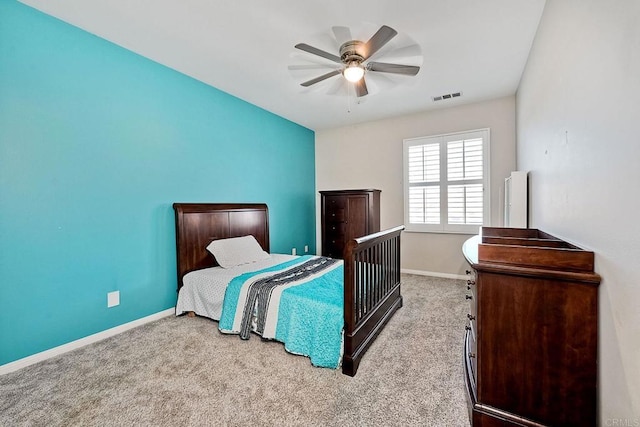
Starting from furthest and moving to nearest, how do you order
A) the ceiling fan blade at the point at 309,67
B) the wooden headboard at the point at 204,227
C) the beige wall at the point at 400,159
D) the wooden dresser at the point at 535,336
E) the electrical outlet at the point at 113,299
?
the beige wall at the point at 400,159, the wooden headboard at the point at 204,227, the electrical outlet at the point at 113,299, the ceiling fan blade at the point at 309,67, the wooden dresser at the point at 535,336

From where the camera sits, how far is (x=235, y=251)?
130 inches

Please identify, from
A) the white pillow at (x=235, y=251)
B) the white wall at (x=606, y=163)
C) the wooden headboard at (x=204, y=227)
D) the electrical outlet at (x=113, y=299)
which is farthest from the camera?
the white pillow at (x=235, y=251)

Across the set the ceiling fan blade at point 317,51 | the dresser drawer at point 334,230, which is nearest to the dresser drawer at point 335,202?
the dresser drawer at point 334,230

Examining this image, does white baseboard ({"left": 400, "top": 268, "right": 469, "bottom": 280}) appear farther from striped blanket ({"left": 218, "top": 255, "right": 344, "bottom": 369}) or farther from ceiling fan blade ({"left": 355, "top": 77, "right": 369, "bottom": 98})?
ceiling fan blade ({"left": 355, "top": 77, "right": 369, "bottom": 98})

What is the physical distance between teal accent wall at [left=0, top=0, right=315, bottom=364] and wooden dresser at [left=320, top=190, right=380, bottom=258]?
2.00 m

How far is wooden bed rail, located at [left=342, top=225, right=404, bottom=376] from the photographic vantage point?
198cm

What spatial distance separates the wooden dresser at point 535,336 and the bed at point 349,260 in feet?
2.67

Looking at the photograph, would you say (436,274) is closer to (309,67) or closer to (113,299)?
Answer: (309,67)

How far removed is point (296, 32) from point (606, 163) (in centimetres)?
228

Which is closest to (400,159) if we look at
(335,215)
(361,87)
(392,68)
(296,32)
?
(335,215)

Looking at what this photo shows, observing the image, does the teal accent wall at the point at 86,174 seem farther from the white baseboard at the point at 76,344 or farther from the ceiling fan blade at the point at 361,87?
the ceiling fan blade at the point at 361,87

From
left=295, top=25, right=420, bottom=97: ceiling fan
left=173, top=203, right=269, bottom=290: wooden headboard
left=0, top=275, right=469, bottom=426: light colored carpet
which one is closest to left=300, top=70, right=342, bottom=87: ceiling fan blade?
left=295, top=25, right=420, bottom=97: ceiling fan

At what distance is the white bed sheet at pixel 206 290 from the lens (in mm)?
2734

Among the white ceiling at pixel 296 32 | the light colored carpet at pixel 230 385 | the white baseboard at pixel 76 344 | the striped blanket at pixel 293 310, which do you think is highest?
the white ceiling at pixel 296 32
